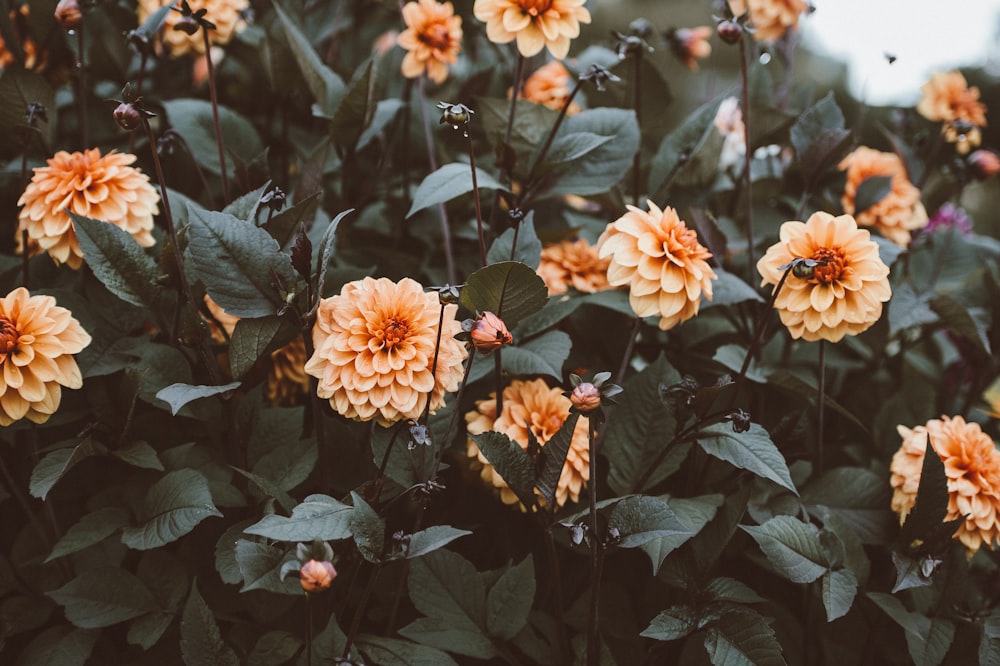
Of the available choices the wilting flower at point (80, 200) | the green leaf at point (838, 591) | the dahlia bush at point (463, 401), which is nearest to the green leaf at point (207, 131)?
the dahlia bush at point (463, 401)

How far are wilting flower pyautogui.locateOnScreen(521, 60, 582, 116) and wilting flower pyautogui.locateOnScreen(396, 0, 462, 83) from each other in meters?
0.19

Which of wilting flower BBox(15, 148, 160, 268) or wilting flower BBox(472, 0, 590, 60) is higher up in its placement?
wilting flower BBox(472, 0, 590, 60)

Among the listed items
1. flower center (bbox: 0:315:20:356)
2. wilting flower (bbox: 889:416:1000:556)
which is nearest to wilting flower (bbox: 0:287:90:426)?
flower center (bbox: 0:315:20:356)

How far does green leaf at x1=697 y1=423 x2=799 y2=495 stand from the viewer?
859 mm

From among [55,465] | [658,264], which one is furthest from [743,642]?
[55,465]

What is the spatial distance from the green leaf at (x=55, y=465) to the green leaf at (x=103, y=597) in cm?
11

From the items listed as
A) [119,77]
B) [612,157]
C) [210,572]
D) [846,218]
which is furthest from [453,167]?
[119,77]

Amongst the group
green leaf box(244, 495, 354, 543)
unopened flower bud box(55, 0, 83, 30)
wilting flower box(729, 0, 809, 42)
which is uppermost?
unopened flower bud box(55, 0, 83, 30)

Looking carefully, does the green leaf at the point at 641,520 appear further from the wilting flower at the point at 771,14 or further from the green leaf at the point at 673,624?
the wilting flower at the point at 771,14

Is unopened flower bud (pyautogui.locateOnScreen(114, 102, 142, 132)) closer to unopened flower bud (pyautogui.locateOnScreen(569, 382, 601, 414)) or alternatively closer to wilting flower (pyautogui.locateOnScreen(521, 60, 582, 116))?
unopened flower bud (pyautogui.locateOnScreen(569, 382, 601, 414))

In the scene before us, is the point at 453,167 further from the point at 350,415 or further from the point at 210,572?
the point at 210,572

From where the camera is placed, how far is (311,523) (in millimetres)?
733

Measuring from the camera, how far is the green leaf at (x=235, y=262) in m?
0.82

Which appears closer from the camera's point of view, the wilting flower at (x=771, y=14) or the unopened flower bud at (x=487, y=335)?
the unopened flower bud at (x=487, y=335)
